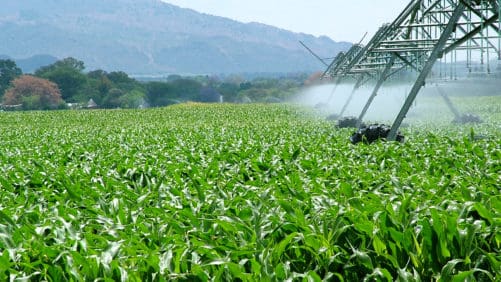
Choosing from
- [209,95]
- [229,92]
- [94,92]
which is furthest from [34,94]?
[229,92]

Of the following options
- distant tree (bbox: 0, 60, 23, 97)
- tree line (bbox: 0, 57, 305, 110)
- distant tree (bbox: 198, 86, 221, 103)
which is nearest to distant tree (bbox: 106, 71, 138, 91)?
tree line (bbox: 0, 57, 305, 110)

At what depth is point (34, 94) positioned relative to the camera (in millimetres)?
121875

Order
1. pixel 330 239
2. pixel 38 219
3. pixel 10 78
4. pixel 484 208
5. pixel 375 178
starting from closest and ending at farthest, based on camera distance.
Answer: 1. pixel 330 239
2. pixel 484 208
3. pixel 38 219
4. pixel 375 178
5. pixel 10 78

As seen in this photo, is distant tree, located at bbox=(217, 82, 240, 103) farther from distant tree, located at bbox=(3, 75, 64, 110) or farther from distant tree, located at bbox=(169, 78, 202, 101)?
distant tree, located at bbox=(3, 75, 64, 110)

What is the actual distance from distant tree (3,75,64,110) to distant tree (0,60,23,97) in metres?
17.5

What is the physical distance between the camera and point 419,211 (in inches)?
175

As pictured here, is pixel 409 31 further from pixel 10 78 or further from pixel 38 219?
pixel 10 78

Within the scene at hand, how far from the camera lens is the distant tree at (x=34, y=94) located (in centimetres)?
11847

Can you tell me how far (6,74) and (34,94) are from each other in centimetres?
3050

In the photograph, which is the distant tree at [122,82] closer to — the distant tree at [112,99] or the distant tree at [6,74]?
the distant tree at [112,99]

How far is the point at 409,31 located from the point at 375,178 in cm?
1441

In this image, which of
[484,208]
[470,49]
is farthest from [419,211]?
[470,49]

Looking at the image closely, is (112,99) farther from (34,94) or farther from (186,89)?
(186,89)

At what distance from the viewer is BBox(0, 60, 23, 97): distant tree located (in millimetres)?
145000
